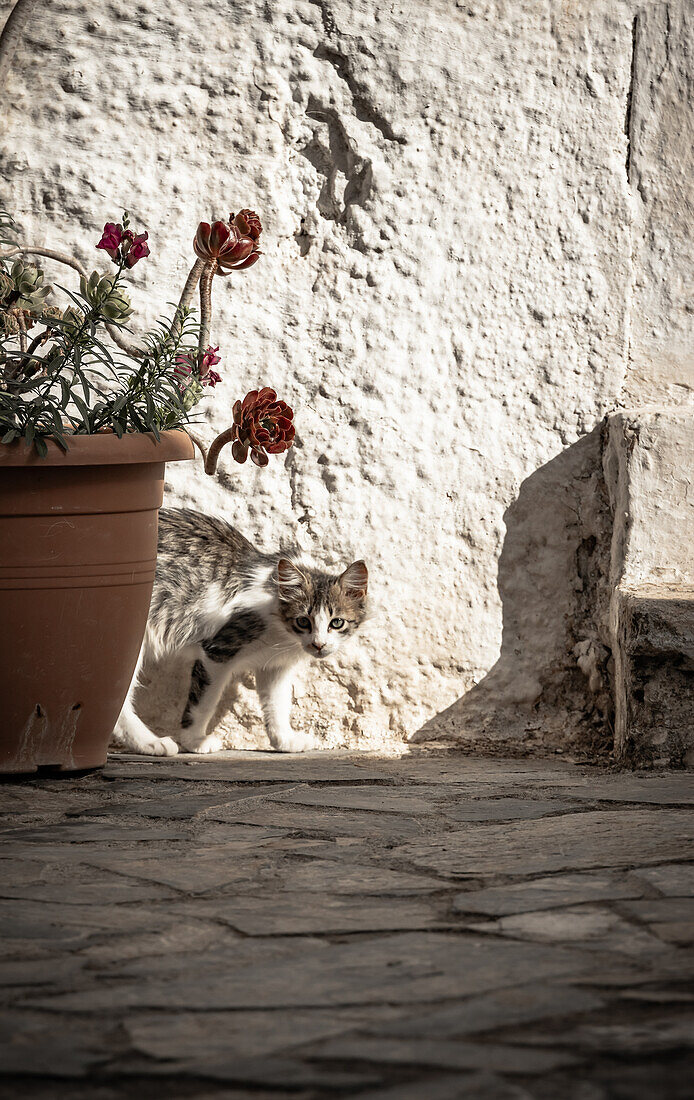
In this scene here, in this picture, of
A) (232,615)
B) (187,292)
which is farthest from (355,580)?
(187,292)

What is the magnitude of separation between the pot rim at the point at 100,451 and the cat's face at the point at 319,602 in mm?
728

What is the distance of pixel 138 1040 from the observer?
1.50 meters

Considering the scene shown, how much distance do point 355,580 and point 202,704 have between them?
695 millimetres

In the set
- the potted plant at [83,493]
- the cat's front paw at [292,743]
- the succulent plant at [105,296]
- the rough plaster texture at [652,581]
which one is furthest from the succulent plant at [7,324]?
the rough plaster texture at [652,581]

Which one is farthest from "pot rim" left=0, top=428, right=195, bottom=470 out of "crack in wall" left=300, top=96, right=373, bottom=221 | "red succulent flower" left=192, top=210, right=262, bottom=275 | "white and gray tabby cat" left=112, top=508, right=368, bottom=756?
"crack in wall" left=300, top=96, right=373, bottom=221

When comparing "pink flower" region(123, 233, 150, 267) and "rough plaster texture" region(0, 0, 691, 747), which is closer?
"pink flower" region(123, 233, 150, 267)

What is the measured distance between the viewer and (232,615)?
4.03 meters

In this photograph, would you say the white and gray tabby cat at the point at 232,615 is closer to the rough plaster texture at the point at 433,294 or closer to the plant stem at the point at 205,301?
the rough plaster texture at the point at 433,294

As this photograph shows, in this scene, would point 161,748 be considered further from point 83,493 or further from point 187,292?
point 187,292

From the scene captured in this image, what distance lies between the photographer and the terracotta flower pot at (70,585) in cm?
314

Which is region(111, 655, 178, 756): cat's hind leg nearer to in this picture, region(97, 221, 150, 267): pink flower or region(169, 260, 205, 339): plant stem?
region(169, 260, 205, 339): plant stem

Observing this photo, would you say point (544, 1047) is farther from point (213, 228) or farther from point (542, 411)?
point (542, 411)

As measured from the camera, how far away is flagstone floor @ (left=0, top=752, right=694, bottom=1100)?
1.41 m

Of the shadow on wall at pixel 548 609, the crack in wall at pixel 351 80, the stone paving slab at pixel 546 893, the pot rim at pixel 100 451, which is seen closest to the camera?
the stone paving slab at pixel 546 893
